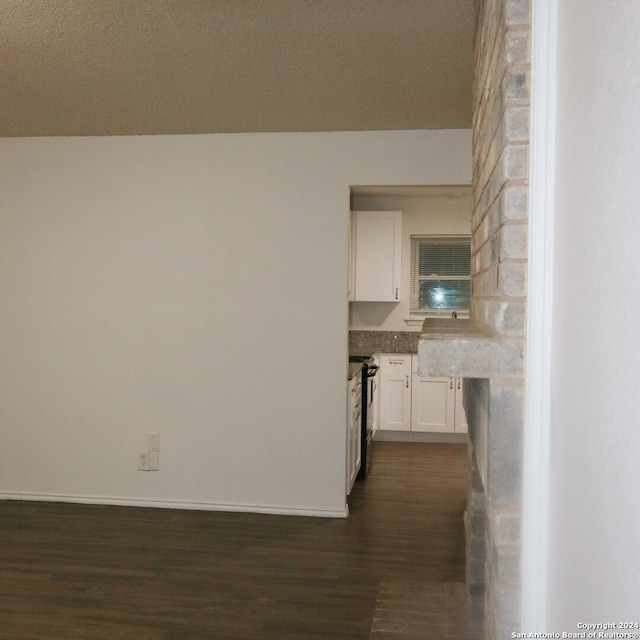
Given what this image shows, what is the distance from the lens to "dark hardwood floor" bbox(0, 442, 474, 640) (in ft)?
9.64

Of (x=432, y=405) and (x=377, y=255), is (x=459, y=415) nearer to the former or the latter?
(x=432, y=405)

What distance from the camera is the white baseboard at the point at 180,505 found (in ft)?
15.2

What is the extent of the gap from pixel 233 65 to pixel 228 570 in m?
2.63

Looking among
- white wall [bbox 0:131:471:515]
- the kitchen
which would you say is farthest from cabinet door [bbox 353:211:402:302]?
white wall [bbox 0:131:471:515]

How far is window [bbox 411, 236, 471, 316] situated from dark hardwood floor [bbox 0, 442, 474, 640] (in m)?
2.73

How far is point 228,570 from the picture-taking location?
11.8 feet

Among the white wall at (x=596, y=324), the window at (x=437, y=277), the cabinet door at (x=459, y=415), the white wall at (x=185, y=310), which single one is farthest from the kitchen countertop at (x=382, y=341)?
the white wall at (x=596, y=324)

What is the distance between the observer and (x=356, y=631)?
294 cm

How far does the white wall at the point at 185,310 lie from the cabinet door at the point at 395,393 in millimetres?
2432

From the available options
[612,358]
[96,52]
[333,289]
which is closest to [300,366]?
[333,289]

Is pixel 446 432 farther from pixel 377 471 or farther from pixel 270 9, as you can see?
pixel 270 9

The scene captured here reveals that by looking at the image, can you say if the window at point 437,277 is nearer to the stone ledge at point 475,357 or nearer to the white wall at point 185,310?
the white wall at point 185,310

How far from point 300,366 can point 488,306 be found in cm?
296

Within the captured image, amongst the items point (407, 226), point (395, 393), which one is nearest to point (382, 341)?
point (395, 393)
